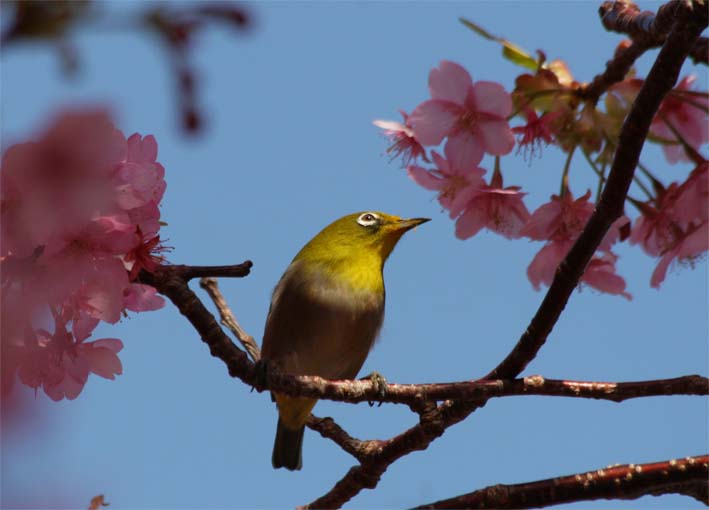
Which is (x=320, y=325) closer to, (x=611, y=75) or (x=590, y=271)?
(x=590, y=271)

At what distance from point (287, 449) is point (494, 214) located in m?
2.99

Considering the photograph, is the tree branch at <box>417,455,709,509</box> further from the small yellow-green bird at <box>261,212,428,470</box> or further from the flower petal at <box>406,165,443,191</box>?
the small yellow-green bird at <box>261,212,428,470</box>

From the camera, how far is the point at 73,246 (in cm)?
253

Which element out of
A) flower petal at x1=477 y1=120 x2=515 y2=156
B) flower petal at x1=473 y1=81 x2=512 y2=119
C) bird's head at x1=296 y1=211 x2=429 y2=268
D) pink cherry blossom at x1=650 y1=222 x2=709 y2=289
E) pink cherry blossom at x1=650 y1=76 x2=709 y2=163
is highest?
bird's head at x1=296 y1=211 x2=429 y2=268

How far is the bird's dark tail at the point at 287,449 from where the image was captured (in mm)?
6168

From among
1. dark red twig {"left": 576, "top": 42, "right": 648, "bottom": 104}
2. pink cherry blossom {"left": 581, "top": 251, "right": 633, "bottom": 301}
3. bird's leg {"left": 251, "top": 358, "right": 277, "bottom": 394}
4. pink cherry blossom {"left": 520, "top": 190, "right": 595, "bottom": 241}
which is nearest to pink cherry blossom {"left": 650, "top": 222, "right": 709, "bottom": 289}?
pink cherry blossom {"left": 581, "top": 251, "right": 633, "bottom": 301}

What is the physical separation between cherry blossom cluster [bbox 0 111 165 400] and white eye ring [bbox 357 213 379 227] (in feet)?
11.2

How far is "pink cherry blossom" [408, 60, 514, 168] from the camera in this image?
11.7ft

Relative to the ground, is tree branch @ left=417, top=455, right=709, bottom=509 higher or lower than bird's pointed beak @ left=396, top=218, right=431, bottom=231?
lower

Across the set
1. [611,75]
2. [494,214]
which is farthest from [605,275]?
[611,75]

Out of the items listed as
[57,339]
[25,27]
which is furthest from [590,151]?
[25,27]

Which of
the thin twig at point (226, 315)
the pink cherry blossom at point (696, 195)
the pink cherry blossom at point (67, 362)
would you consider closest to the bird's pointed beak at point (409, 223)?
the thin twig at point (226, 315)

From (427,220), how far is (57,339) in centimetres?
362

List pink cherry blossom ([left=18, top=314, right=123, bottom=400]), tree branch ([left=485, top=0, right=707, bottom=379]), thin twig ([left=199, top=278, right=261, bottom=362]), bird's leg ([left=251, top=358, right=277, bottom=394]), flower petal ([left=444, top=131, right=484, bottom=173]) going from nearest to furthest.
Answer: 1. tree branch ([left=485, top=0, right=707, bottom=379])
2. pink cherry blossom ([left=18, top=314, right=123, bottom=400])
3. bird's leg ([left=251, top=358, right=277, bottom=394])
4. flower petal ([left=444, top=131, right=484, bottom=173])
5. thin twig ([left=199, top=278, right=261, bottom=362])
